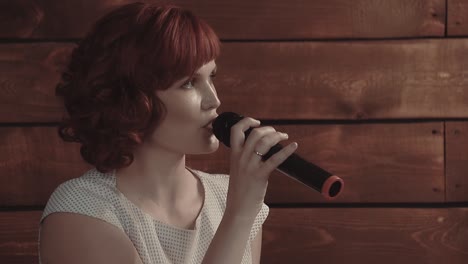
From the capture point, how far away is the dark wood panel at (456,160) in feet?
5.61

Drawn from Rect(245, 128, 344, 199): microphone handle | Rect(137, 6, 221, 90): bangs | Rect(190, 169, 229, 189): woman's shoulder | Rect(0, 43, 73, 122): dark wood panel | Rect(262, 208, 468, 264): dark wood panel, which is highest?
Rect(137, 6, 221, 90): bangs

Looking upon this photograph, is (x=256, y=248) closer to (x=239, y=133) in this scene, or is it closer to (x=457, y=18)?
(x=239, y=133)

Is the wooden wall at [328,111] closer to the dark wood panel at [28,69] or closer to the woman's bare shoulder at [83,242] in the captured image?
the dark wood panel at [28,69]

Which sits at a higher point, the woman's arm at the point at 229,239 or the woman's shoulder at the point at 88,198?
the woman's shoulder at the point at 88,198

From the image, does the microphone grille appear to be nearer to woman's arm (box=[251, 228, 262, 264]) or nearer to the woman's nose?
the woman's nose

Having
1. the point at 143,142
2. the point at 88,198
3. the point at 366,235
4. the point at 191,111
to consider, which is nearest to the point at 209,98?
the point at 191,111

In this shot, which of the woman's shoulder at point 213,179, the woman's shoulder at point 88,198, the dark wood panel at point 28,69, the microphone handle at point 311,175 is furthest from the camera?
the dark wood panel at point 28,69

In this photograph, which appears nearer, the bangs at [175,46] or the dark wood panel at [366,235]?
the bangs at [175,46]

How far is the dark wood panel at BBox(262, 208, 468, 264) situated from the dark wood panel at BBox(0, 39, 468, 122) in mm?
211

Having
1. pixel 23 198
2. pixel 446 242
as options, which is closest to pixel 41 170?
pixel 23 198

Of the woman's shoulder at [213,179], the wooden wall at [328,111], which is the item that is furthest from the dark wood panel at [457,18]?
the woman's shoulder at [213,179]

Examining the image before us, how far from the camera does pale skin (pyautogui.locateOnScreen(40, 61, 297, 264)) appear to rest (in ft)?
3.65

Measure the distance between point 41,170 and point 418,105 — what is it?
0.81 metres

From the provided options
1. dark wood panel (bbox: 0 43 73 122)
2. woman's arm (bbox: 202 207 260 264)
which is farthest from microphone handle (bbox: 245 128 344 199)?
dark wood panel (bbox: 0 43 73 122)
